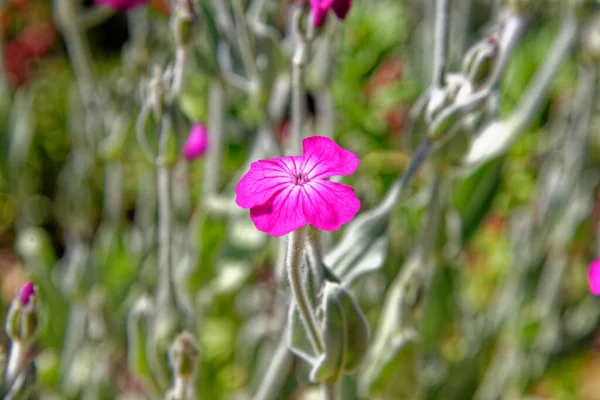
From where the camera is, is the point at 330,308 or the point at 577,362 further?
the point at 577,362

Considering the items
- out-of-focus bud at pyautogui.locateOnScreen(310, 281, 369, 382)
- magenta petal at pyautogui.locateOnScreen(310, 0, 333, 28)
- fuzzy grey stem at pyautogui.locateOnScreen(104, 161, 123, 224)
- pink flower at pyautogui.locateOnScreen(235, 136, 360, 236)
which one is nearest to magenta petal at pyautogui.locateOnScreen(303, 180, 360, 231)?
pink flower at pyautogui.locateOnScreen(235, 136, 360, 236)

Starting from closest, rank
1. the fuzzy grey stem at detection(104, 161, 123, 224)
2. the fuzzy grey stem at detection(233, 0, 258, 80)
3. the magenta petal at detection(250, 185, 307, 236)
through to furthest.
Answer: the magenta petal at detection(250, 185, 307, 236) < the fuzzy grey stem at detection(233, 0, 258, 80) < the fuzzy grey stem at detection(104, 161, 123, 224)

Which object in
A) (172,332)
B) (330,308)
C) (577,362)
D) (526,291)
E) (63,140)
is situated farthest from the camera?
(63,140)

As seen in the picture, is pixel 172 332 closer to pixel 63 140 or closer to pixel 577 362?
pixel 577 362

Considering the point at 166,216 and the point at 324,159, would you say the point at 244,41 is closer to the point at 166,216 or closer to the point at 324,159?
the point at 166,216

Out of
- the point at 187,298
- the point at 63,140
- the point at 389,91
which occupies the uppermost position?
the point at 63,140

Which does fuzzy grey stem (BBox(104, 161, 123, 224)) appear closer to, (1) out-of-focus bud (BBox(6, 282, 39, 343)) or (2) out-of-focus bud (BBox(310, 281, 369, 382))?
(1) out-of-focus bud (BBox(6, 282, 39, 343))

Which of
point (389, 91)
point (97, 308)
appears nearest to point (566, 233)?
point (389, 91)

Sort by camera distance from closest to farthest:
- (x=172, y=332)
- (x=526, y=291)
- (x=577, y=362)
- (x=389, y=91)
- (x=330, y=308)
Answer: (x=330, y=308)
(x=172, y=332)
(x=389, y=91)
(x=526, y=291)
(x=577, y=362)
